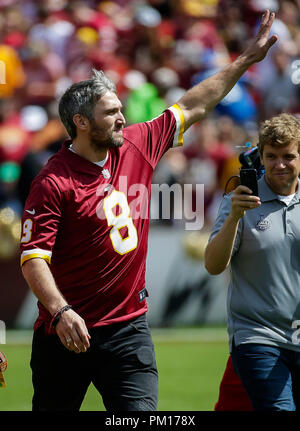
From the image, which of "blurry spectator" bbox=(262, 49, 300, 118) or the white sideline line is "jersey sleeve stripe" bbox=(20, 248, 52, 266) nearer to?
the white sideline line

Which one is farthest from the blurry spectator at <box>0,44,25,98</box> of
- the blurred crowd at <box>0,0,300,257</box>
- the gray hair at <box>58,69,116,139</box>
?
the gray hair at <box>58,69,116,139</box>

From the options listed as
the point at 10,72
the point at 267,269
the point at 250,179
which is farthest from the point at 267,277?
the point at 10,72

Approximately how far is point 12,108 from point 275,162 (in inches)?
370

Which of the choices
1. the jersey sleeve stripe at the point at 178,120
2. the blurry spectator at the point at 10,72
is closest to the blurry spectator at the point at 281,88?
the blurry spectator at the point at 10,72

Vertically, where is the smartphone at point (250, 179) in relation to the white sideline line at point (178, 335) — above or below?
above

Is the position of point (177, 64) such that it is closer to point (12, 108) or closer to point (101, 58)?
point (101, 58)

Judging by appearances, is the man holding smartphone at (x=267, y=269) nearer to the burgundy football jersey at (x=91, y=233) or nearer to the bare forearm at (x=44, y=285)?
the burgundy football jersey at (x=91, y=233)

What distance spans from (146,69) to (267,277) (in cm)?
1013

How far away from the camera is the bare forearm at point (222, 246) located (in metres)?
4.46

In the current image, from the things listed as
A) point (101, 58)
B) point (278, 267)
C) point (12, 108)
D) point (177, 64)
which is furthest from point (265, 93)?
point (278, 267)

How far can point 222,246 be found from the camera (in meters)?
4.49

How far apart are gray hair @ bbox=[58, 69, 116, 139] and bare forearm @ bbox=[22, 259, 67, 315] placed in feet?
2.95

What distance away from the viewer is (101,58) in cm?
1431

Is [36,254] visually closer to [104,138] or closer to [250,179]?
[104,138]
